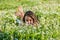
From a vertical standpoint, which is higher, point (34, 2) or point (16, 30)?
point (16, 30)

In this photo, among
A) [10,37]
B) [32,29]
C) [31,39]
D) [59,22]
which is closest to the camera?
[10,37]

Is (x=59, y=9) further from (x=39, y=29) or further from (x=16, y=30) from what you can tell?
(x=16, y=30)

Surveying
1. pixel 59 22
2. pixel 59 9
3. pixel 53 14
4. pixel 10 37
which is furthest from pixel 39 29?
pixel 59 9

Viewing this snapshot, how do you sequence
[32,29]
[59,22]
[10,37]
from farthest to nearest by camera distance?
1. [59,22]
2. [32,29]
3. [10,37]

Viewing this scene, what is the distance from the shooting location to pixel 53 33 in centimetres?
1180

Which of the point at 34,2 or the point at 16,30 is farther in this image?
the point at 34,2

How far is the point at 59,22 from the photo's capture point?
46.8ft

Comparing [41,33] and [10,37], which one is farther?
[41,33]

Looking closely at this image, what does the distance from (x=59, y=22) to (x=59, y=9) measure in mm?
4685

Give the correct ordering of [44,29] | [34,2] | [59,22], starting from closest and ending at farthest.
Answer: [44,29], [59,22], [34,2]

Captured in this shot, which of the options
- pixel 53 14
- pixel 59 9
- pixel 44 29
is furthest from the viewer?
pixel 59 9

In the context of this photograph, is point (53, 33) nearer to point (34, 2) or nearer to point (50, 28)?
point (50, 28)

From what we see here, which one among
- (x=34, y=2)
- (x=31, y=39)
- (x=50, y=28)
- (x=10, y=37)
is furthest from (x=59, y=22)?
(x=34, y=2)

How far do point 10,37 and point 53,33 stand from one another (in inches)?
108
